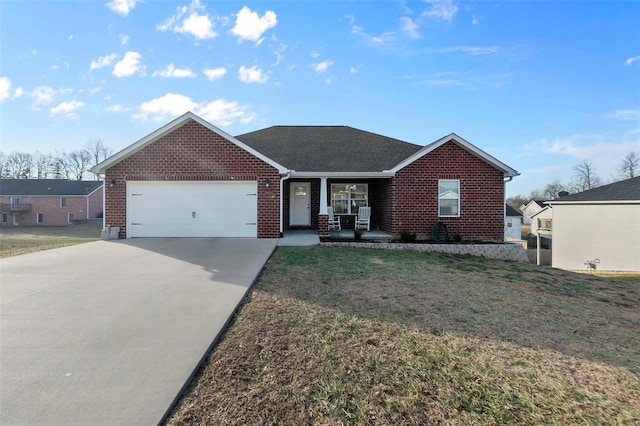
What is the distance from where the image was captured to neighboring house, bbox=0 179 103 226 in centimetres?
4269

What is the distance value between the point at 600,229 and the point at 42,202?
59.5 m

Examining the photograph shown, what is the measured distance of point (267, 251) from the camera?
28.2ft

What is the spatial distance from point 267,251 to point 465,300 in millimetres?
5139

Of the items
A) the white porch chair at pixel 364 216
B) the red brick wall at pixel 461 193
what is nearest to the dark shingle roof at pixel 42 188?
the white porch chair at pixel 364 216

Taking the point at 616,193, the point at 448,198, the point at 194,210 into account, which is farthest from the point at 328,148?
the point at 616,193

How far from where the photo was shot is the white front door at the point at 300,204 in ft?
46.5

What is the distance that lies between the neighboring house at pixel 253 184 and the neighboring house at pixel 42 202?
42801mm

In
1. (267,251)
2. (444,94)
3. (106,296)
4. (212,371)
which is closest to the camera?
(212,371)

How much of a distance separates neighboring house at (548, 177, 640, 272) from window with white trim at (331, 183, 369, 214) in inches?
516

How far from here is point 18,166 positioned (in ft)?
173

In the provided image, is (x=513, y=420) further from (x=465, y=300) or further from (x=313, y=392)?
(x=465, y=300)

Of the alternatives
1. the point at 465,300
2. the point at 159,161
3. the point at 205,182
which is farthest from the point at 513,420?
the point at 159,161

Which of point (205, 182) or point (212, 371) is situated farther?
point (205, 182)

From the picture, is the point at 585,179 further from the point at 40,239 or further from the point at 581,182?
the point at 40,239
